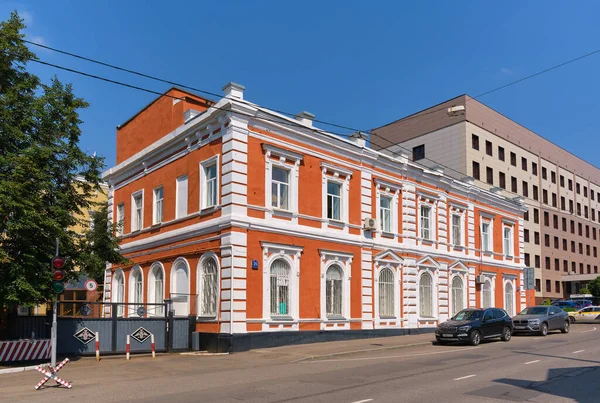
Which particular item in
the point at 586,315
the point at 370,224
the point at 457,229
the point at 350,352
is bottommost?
the point at 586,315

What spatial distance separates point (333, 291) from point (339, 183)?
500 cm

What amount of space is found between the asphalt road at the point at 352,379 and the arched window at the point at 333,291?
16.6 ft

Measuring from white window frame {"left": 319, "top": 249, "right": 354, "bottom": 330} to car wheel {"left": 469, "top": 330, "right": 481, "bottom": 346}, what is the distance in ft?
18.1

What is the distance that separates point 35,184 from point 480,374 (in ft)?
48.9

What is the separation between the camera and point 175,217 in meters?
26.5

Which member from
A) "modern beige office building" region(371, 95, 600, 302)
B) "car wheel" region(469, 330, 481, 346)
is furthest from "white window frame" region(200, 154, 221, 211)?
"modern beige office building" region(371, 95, 600, 302)

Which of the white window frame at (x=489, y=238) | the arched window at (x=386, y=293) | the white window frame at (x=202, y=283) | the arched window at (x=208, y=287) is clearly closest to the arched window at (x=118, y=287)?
the white window frame at (x=202, y=283)

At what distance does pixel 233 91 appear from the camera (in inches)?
909

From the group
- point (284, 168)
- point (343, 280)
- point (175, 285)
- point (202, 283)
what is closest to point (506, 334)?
point (343, 280)

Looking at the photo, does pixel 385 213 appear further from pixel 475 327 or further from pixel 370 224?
pixel 475 327

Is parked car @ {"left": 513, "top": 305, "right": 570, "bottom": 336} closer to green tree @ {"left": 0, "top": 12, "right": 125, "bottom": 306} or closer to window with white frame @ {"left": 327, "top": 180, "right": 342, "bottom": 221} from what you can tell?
window with white frame @ {"left": 327, "top": 180, "right": 342, "bottom": 221}

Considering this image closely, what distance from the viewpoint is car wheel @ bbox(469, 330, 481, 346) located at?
77.0 feet

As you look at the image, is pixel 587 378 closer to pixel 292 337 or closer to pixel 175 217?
pixel 292 337

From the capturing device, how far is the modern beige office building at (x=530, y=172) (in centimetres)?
5428
